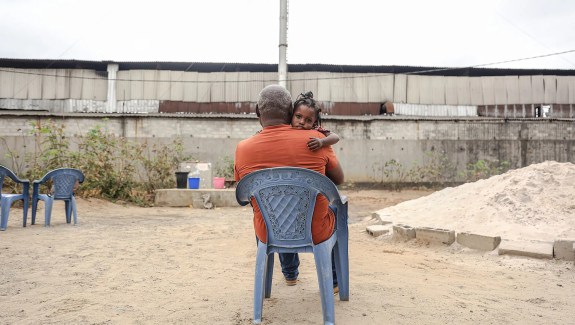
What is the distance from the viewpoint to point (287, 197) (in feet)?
7.22

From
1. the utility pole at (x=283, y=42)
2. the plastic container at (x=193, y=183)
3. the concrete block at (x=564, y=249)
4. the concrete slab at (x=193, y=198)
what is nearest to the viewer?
the concrete block at (x=564, y=249)

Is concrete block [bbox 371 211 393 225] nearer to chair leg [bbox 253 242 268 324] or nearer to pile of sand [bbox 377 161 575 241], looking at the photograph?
pile of sand [bbox 377 161 575 241]

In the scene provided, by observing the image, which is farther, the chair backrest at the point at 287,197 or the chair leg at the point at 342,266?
the chair leg at the point at 342,266

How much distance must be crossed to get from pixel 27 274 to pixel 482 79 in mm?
18533

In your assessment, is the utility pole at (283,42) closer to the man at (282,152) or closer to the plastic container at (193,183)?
the plastic container at (193,183)

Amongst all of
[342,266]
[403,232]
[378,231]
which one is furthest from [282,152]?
[378,231]

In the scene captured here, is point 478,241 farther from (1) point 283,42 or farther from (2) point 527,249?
(1) point 283,42

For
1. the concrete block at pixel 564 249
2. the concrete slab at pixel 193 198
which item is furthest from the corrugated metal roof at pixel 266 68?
the concrete block at pixel 564 249

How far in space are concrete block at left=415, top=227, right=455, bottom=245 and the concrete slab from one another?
5745 millimetres

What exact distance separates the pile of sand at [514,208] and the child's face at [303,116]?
328 centimetres

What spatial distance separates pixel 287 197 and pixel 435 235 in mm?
3411

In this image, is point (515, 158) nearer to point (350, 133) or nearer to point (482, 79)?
point (482, 79)

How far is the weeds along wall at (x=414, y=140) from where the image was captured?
15352 millimetres

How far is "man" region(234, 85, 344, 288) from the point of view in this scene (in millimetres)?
2279
